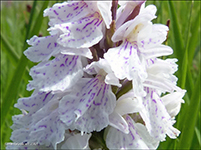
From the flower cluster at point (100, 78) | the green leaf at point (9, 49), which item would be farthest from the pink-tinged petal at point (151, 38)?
the green leaf at point (9, 49)

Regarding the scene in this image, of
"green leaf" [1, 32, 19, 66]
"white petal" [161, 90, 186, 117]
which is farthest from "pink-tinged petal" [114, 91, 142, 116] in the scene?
"green leaf" [1, 32, 19, 66]

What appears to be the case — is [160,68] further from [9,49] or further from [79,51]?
[9,49]

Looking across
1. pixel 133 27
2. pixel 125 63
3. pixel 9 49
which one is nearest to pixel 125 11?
pixel 133 27

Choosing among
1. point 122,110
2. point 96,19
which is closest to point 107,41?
point 96,19

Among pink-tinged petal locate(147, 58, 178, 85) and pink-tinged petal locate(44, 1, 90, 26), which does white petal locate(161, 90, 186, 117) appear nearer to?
pink-tinged petal locate(147, 58, 178, 85)

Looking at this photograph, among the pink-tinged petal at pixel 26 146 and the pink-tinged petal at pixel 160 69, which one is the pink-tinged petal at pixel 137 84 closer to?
the pink-tinged petal at pixel 160 69

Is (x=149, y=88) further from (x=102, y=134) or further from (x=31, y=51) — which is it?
(x=31, y=51)
